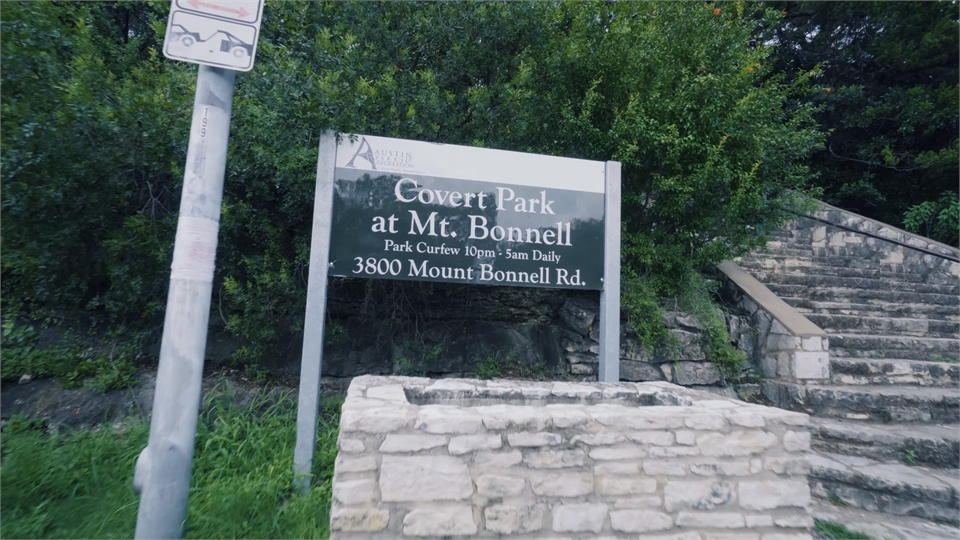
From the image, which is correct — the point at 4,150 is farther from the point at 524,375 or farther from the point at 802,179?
the point at 802,179

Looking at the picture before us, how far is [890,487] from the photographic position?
11.4ft

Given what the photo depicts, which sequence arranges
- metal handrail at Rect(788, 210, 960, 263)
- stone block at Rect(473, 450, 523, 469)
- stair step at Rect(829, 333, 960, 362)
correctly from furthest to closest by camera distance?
metal handrail at Rect(788, 210, 960, 263) < stair step at Rect(829, 333, 960, 362) < stone block at Rect(473, 450, 523, 469)

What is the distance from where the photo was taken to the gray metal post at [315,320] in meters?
3.17

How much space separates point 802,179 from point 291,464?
18.3 feet

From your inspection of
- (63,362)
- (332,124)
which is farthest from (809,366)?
(63,362)

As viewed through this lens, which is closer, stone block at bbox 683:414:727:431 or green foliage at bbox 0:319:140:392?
stone block at bbox 683:414:727:431

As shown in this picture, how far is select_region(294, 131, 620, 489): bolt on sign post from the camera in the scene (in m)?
3.39

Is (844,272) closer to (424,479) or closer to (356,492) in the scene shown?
(424,479)

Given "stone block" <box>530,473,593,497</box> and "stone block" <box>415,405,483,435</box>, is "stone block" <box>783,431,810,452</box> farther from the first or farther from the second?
"stone block" <box>415,405,483,435</box>

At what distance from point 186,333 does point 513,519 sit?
184 cm

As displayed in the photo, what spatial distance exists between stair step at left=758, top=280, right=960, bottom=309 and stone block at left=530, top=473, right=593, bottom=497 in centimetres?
509

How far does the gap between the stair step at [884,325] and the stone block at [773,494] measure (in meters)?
3.73

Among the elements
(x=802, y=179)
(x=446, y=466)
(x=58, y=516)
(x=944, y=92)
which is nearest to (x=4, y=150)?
(x=58, y=516)

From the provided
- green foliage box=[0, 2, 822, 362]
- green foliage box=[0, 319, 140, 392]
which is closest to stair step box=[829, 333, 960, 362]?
green foliage box=[0, 2, 822, 362]
